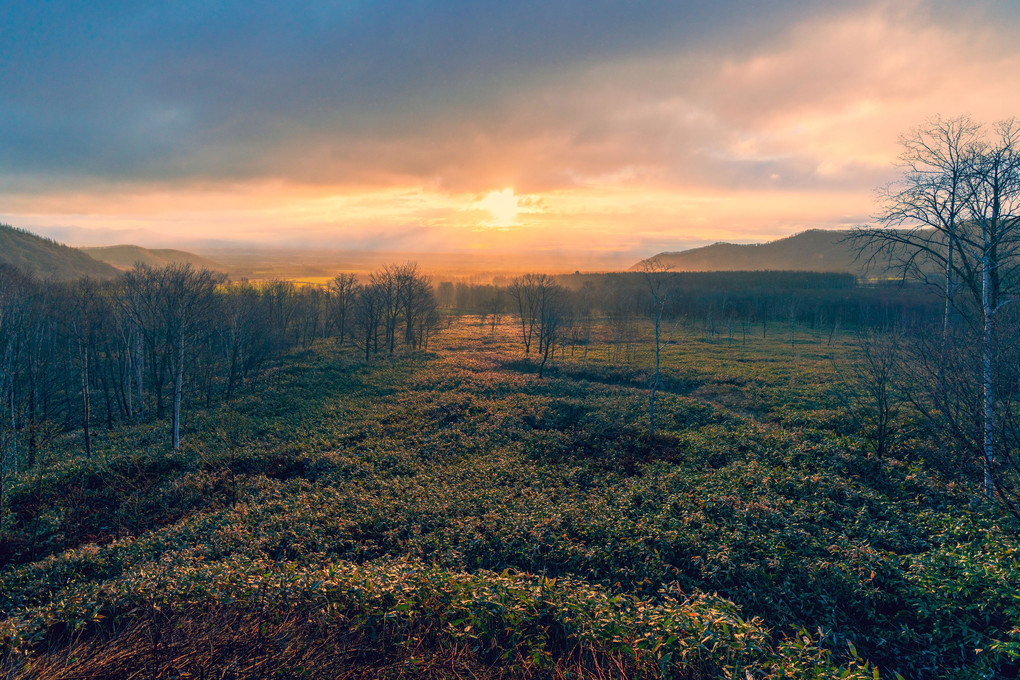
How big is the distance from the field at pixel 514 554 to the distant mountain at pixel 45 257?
150 metres

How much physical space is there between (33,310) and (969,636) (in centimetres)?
4601

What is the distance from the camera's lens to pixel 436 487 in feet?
50.2

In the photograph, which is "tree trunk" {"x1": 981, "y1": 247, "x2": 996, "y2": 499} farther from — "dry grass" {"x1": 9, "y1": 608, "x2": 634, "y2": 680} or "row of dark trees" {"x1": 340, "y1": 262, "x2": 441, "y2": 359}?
"row of dark trees" {"x1": 340, "y1": 262, "x2": 441, "y2": 359}

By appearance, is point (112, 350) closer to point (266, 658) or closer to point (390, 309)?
point (390, 309)

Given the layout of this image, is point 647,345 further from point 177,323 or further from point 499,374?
point 177,323

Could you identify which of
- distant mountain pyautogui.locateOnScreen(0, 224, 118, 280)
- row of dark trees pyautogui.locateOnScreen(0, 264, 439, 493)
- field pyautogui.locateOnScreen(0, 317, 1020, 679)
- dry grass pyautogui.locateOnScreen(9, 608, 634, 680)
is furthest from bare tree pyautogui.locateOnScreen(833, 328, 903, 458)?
distant mountain pyautogui.locateOnScreen(0, 224, 118, 280)

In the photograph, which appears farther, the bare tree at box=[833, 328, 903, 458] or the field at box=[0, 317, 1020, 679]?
the bare tree at box=[833, 328, 903, 458]

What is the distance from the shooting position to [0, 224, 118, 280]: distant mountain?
117369 millimetres

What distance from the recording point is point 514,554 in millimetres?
10586

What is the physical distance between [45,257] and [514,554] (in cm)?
20136

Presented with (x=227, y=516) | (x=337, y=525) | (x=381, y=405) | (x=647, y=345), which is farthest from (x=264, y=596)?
(x=647, y=345)

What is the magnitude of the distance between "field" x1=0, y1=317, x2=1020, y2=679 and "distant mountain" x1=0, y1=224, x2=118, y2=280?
150 m

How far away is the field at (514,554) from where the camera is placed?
643 centimetres

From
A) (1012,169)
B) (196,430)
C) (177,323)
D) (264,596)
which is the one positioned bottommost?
(196,430)
